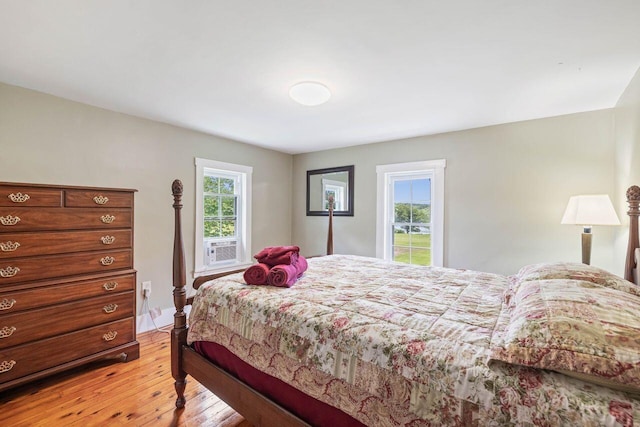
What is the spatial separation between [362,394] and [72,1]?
2.24 metres

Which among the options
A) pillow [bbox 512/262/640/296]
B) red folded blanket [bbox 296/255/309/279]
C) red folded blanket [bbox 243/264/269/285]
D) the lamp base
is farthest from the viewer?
the lamp base

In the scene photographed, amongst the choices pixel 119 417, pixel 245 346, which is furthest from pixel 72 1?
pixel 119 417

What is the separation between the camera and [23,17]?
1.48 m

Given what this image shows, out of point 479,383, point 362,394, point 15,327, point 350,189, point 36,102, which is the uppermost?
point 36,102

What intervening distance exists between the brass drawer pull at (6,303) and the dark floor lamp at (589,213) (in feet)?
14.1

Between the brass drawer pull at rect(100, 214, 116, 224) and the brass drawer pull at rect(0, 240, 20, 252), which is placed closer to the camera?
the brass drawer pull at rect(0, 240, 20, 252)

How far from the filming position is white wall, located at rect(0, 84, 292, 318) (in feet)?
7.69

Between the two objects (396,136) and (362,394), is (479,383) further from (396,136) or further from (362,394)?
(396,136)

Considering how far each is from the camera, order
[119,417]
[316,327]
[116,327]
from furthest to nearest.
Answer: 1. [116,327]
2. [119,417]
3. [316,327]

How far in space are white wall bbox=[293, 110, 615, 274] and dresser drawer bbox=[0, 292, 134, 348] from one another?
345 centimetres

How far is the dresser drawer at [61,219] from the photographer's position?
191 cm

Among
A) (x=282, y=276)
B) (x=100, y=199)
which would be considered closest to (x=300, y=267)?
(x=282, y=276)

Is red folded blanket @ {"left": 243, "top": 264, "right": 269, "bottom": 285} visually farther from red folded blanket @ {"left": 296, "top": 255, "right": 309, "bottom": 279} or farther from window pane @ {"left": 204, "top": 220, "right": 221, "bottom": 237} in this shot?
window pane @ {"left": 204, "top": 220, "right": 221, "bottom": 237}

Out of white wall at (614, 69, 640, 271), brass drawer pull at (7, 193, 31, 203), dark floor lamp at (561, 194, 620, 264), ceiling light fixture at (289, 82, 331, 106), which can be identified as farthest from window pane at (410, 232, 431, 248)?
brass drawer pull at (7, 193, 31, 203)
